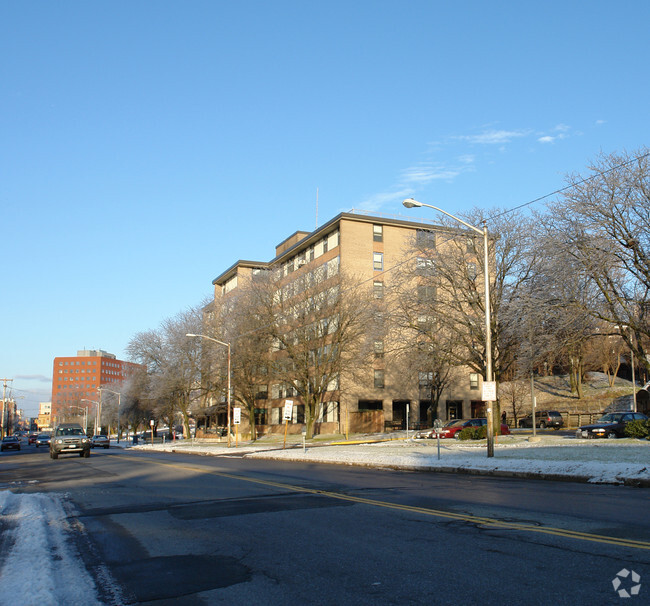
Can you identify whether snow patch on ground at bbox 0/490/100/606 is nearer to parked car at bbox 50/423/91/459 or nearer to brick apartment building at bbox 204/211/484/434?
parked car at bbox 50/423/91/459

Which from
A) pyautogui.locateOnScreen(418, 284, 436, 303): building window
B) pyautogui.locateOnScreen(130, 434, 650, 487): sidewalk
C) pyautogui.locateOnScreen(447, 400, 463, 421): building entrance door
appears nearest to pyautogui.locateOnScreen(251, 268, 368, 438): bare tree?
pyautogui.locateOnScreen(418, 284, 436, 303): building window

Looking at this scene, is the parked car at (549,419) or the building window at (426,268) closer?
the building window at (426,268)

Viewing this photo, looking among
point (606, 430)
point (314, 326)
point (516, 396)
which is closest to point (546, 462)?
point (606, 430)

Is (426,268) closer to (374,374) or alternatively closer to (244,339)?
(244,339)

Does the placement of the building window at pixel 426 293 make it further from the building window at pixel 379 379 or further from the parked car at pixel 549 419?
the building window at pixel 379 379

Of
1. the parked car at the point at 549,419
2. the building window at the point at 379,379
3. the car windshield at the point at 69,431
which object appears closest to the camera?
the car windshield at the point at 69,431

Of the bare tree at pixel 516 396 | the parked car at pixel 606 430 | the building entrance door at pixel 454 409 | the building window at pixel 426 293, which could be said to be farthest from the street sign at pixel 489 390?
the building entrance door at pixel 454 409

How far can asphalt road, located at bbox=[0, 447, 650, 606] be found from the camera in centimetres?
564

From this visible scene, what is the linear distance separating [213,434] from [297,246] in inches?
1136

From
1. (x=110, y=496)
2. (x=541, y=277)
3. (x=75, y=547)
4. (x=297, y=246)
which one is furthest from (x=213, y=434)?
(x=75, y=547)

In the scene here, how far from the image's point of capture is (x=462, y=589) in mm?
5527

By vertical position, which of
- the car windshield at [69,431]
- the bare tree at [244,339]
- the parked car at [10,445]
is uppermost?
the bare tree at [244,339]

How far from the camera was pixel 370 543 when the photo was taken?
7.74 meters

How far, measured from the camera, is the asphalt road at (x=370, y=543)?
5.64 meters
